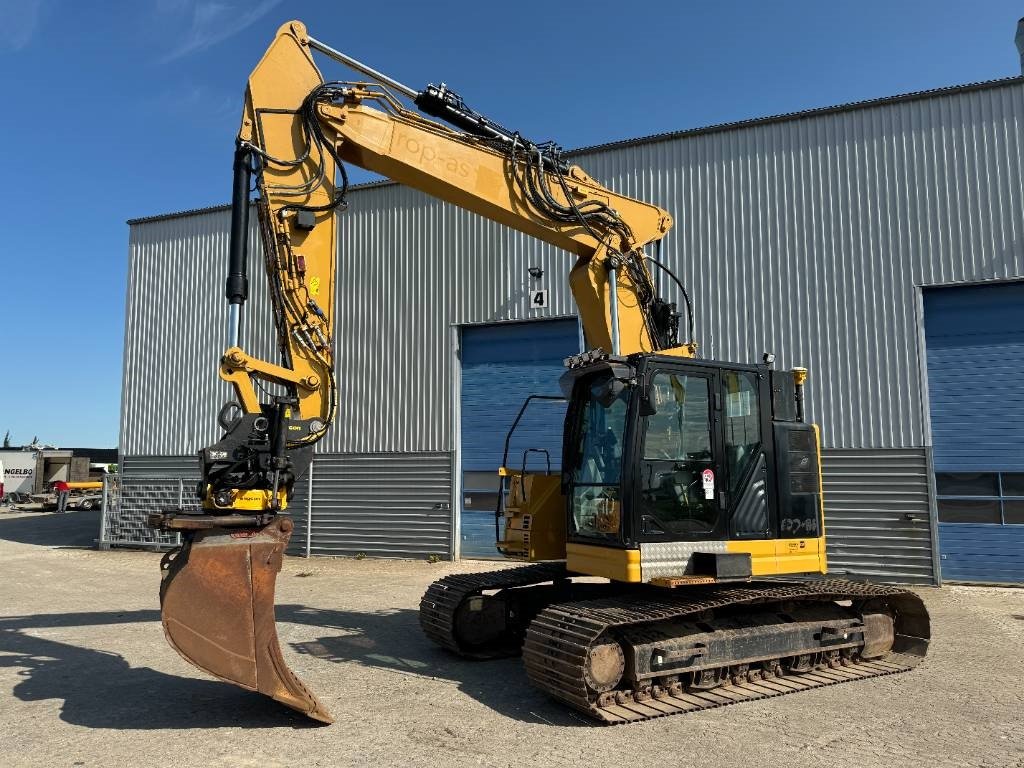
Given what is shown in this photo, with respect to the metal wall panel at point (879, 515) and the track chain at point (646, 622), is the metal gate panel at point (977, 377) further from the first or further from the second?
the track chain at point (646, 622)

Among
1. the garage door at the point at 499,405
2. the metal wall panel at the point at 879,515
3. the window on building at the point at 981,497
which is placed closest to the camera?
the window on building at the point at 981,497

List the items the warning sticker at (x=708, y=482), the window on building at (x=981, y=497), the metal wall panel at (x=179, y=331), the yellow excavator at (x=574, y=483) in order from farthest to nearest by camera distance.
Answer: the metal wall panel at (x=179, y=331) → the window on building at (x=981, y=497) → the warning sticker at (x=708, y=482) → the yellow excavator at (x=574, y=483)

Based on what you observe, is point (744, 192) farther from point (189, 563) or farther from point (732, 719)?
point (189, 563)

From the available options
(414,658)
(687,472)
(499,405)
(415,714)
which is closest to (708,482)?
(687,472)

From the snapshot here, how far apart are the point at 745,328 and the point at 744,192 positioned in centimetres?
274

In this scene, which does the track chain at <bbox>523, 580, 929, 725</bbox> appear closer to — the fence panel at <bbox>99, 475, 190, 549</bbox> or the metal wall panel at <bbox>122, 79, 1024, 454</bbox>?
the metal wall panel at <bbox>122, 79, 1024, 454</bbox>

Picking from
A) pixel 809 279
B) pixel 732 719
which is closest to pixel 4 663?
pixel 732 719

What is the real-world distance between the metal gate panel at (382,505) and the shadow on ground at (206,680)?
6685mm

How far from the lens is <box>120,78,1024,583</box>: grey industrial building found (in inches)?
540

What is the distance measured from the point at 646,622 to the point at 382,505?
1169 cm

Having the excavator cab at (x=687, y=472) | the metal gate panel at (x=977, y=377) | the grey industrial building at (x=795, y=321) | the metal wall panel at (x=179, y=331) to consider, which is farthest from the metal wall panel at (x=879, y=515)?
the metal wall panel at (x=179, y=331)

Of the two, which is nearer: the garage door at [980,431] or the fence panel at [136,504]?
the garage door at [980,431]

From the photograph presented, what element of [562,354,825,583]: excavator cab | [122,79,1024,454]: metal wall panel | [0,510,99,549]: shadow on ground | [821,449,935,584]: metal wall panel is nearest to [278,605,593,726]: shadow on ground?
[562,354,825,583]: excavator cab

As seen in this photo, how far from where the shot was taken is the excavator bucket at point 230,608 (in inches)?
221
